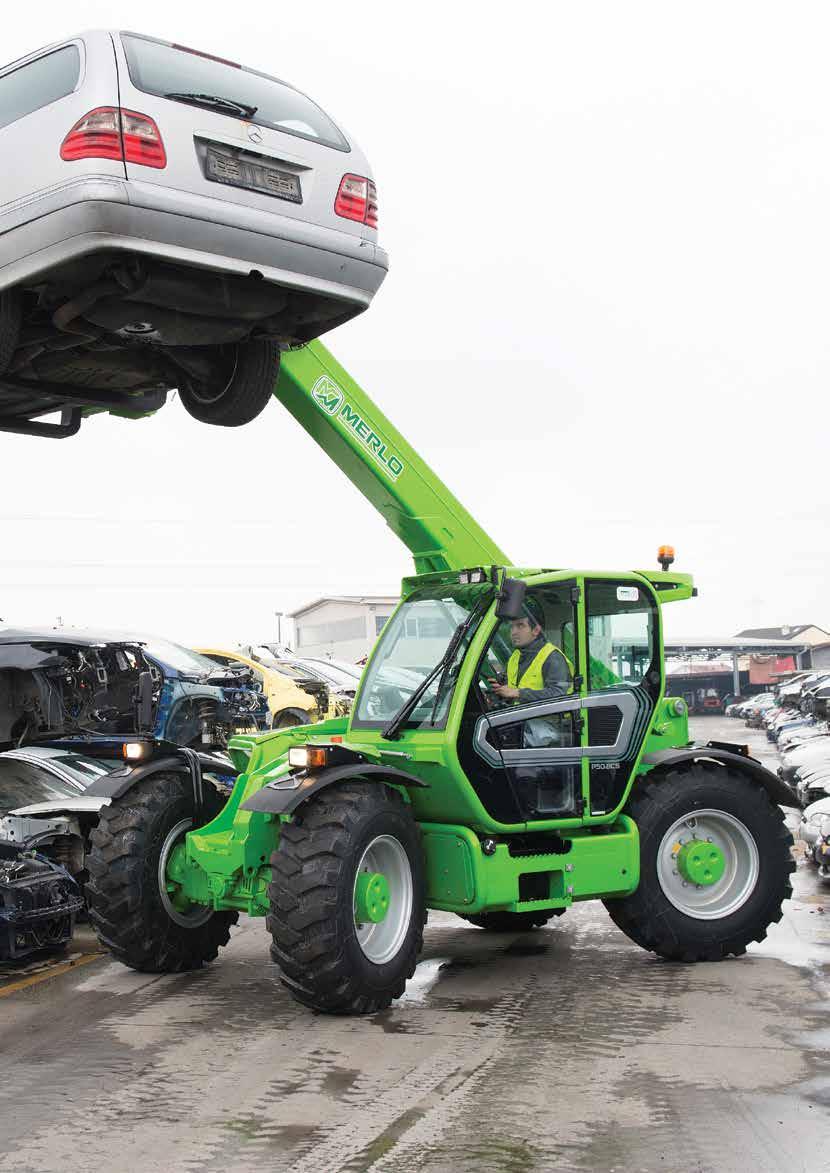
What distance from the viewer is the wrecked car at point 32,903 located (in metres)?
7.75

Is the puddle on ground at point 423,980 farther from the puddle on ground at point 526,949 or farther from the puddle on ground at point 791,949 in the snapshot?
the puddle on ground at point 791,949

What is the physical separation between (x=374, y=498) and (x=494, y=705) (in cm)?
171

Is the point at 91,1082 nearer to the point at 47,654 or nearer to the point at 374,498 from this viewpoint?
the point at 374,498

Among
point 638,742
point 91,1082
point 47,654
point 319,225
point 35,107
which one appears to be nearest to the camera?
point 91,1082

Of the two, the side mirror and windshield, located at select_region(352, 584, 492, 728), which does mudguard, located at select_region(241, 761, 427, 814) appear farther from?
the side mirror

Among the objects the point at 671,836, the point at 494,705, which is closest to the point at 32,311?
the point at 494,705

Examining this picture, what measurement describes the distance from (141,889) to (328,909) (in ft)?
5.24

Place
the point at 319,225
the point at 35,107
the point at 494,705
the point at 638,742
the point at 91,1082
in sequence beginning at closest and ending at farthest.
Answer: the point at 91,1082, the point at 35,107, the point at 319,225, the point at 494,705, the point at 638,742

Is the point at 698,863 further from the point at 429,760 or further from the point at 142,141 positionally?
the point at 142,141

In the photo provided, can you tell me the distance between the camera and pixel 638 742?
27.1ft

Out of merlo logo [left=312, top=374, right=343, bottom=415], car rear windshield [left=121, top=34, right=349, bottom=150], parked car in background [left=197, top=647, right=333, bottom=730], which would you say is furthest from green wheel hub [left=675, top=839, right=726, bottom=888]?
parked car in background [left=197, top=647, right=333, bottom=730]

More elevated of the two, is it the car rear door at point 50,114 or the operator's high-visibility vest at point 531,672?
the car rear door at point 50,114

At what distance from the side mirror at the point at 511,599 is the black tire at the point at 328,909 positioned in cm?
125

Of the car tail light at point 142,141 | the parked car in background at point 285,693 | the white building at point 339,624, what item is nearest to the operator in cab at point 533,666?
the car tail light at point 142,141
